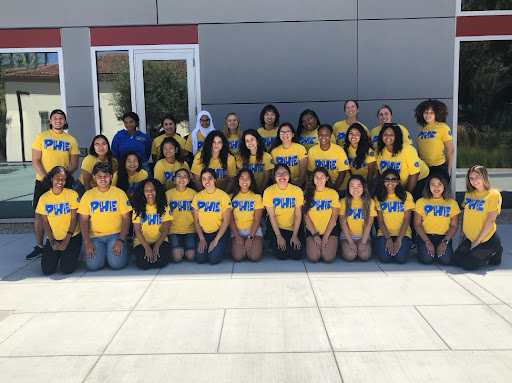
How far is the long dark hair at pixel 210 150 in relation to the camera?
5.94 meters

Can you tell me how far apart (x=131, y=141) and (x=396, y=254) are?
3.72 meters

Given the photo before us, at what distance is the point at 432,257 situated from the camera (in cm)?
542

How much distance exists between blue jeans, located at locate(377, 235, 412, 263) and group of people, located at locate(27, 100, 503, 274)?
0.02 m

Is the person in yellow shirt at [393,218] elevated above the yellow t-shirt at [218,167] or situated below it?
below

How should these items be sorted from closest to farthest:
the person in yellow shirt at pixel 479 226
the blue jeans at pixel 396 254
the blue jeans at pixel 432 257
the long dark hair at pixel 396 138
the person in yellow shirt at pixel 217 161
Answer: the person in yellow shirt at pixel 479 226, the blue jeans at pixel 432 257, the blue jeans at pixel 396 254, the long dark hair at pixel 396 138, the person in yellow shirt at pixel 217 161

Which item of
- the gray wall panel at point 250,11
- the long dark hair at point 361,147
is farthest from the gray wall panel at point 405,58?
the long dark hair at point 361,147

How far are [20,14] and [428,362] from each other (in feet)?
24.8

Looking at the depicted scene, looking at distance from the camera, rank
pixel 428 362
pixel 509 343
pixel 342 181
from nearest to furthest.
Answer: pixel 428 362 < pixel 509 343 < pixel 342 181

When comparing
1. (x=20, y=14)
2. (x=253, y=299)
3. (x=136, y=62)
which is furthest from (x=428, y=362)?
(x=20, y=14)

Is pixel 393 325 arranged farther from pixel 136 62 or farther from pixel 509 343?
pixel 136 62

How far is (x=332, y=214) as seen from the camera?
18.4 ft

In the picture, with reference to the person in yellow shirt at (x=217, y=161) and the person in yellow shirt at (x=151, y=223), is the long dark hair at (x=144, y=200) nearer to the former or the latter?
the person in yellow shirt at (x=151, y=223)

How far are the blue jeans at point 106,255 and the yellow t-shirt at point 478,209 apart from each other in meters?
3.83

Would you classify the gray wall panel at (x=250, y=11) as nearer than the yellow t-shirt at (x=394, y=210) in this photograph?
No
